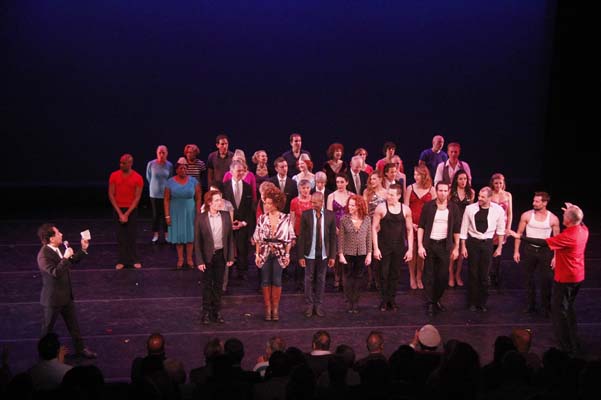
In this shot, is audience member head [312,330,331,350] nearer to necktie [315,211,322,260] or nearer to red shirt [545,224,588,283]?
necktie [315,211,322,260]

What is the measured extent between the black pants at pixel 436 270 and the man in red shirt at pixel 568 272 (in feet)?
3.80

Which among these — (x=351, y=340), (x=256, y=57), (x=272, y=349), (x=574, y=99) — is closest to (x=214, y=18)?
(x=256, y=57)

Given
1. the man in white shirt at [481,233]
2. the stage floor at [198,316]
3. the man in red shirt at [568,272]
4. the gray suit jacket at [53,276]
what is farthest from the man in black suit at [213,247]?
the man in red shirt at [568,272]

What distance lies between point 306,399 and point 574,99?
36.6 feet

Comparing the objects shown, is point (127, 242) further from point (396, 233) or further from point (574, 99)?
point (574, 99)

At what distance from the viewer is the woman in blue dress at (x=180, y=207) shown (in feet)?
33.5

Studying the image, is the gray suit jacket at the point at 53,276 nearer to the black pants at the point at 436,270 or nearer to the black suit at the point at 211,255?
the black suit at the point at 211,255

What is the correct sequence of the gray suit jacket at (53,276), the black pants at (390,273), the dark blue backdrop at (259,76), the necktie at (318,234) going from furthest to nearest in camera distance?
the dark blue backdrop at (259,76)
the black pants at (390,273)
the necktie at (318,234)
the gray suit jacket at (53,276)

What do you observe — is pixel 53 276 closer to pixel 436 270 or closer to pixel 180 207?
pixel 180 207

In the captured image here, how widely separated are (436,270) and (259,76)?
257 inches

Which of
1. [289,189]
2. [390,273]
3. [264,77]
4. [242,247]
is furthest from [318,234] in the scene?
[264,77]

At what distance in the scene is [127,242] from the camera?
34.0 ft

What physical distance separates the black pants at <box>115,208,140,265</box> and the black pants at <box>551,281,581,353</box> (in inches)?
202

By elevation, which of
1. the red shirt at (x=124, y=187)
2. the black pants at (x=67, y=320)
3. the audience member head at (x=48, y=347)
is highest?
the red shirt at (x=124, y=187)
